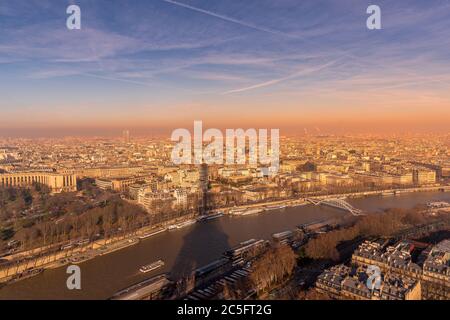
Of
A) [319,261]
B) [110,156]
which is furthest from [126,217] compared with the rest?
[110,156]

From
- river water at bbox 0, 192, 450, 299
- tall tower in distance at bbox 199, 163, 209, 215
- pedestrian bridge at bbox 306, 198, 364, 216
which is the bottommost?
river water at bbox 0, 192, 450, 299

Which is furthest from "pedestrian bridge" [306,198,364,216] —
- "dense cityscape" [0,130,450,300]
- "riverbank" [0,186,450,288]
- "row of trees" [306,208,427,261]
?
"riverbank" [0,186,450,288]

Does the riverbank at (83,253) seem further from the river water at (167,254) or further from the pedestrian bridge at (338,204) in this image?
the pedestrian bridge at (338,204)

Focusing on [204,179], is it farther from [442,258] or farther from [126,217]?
[442,258]

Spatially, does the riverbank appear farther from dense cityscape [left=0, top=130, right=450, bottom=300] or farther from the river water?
the river water

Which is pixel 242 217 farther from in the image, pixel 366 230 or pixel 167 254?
pixel 167 254

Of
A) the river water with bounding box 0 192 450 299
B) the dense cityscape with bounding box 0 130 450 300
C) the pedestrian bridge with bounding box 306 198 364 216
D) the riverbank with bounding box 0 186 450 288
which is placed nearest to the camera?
the dense cityscape with bounding box 0 130 450 300

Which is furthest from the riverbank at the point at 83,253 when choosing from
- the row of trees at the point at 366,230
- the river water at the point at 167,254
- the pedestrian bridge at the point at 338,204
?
the pedestrian bridge at the point at 338,204

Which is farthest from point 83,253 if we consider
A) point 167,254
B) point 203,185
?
point 203,185
